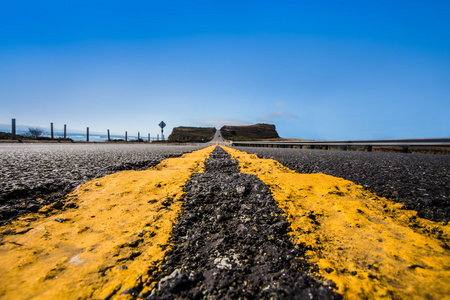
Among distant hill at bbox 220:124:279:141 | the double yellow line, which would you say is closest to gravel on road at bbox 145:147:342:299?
the double yellow line

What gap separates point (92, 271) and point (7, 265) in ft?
1.57

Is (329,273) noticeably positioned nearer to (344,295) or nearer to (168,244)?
(344,295)

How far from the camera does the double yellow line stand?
0.94 m

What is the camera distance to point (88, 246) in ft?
4.19

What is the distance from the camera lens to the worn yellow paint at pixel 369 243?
92 cm

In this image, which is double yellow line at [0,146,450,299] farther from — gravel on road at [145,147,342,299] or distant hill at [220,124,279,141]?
distant hill at [220,124,279,141]

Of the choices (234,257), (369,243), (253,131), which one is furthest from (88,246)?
(253,131)

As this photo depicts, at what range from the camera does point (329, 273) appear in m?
1.03

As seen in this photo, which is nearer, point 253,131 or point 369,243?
point 369,243

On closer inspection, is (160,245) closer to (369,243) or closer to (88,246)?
(88,246)

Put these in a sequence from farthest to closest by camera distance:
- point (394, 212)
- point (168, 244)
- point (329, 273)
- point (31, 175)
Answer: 1. point (31, 175)
2. point (394, 212)
3. point (168, 244)
4. point (329, 273)

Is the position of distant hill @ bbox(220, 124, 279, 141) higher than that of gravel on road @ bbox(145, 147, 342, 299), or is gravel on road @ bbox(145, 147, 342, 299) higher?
distant hill @ bbox(220, 124, 279, 141)

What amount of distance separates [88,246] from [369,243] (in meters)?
1.70

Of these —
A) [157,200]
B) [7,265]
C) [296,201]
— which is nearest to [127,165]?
[157,200]
